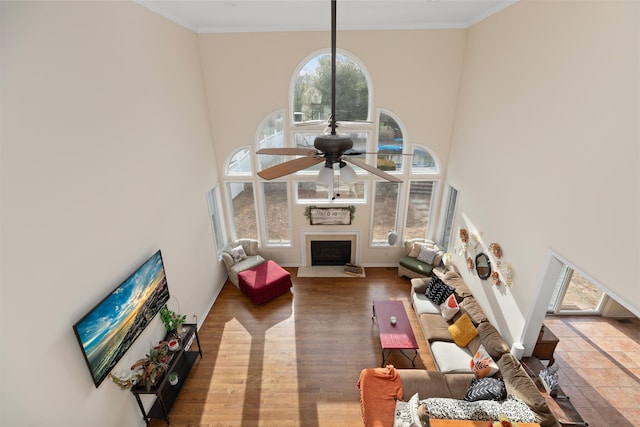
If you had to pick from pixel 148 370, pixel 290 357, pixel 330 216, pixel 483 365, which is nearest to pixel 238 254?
pixel 330 216

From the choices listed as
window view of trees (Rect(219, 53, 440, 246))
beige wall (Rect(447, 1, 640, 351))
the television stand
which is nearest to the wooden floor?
the television stand

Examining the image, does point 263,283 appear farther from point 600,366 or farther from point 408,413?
point 600,366

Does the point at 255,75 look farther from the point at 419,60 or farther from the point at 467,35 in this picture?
the point at 467,35

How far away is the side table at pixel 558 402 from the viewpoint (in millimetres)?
3645

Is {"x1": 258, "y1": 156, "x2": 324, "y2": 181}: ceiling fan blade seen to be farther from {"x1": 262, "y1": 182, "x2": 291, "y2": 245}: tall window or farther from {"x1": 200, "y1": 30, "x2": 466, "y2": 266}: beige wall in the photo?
{"x1": 262, "y1": 182, "x2": 291, "y2": 245}: tall window

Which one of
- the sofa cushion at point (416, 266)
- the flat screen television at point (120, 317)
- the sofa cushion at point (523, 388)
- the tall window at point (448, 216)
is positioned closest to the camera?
the flat screen television at point (120, 317)

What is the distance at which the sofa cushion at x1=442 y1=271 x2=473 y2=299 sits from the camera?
562 centimetres

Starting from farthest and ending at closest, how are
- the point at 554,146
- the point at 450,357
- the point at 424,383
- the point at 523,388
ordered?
the point at 450,357 → the point at 424,383 → the point at 523,388 → the point at 554,146

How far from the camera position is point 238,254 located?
23.6 feet

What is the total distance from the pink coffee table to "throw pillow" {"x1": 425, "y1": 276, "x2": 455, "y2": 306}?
0.73 metres

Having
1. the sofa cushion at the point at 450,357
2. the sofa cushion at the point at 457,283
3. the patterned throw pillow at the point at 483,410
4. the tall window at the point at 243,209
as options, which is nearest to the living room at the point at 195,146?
the sofa cushion at the point at 457,283

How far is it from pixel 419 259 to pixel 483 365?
3167 mm

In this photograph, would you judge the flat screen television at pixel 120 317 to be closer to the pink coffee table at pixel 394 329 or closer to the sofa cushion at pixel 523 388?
the pink coffee table at pixel 394 329

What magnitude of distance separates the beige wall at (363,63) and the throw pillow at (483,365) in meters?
4.17
